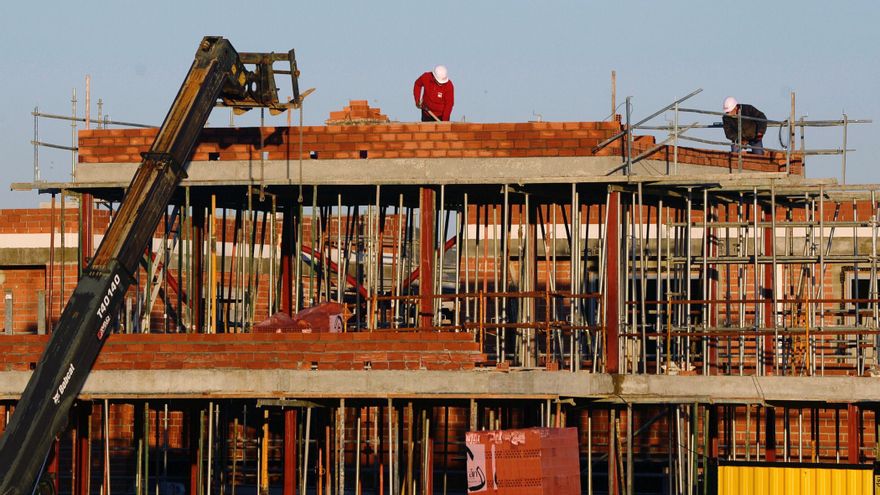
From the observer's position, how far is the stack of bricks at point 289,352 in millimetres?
23016

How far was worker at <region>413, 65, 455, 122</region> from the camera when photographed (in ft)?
90.7

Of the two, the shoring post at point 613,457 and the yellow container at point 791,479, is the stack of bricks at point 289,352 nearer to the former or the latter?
the shoring post at point 613,457

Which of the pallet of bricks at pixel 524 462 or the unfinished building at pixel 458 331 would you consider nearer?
the pallet of bricks at pixel 524 462

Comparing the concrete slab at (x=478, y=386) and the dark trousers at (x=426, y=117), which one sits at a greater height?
the dark trousers at (x=426, y=117)

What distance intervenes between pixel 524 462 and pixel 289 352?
4.13 metres

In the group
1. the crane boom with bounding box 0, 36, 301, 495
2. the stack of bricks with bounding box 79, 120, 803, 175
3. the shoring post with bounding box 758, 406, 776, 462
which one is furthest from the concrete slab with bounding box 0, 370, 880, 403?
the stack of bricks with bounding box 79, 120, 803, 175

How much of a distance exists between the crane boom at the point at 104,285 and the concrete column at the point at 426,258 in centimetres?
370

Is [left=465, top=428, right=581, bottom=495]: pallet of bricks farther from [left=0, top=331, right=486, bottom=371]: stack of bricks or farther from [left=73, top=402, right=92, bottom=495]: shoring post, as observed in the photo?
[left=73, top=402, right=92, bottom=495]: shoring post

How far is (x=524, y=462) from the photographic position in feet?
69.4

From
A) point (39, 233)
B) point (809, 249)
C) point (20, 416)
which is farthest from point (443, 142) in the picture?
point (39, 233)

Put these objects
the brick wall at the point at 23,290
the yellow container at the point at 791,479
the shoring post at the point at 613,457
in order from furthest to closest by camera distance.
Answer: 1. the brick wall at the point at 23,290
2. the shoring post at the point at 613,457
3. the yellow container at the point at 791,479

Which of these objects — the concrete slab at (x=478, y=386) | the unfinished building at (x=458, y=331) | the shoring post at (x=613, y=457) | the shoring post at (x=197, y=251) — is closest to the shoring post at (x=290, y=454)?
the unfinished building at (x=458, y=331)

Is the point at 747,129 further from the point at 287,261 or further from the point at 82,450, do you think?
the point at 82,450

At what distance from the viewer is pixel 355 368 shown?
76.0ft
